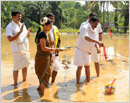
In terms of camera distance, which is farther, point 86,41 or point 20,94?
point 86,41

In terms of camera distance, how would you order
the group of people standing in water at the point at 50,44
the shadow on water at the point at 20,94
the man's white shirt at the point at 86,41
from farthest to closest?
1. the man's white shirt at the point at 86,41
2. the group of people standing in water at the point at 50,44
3. the shadow on water at the point at 20,94

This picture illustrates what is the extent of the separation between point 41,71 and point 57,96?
60 cm

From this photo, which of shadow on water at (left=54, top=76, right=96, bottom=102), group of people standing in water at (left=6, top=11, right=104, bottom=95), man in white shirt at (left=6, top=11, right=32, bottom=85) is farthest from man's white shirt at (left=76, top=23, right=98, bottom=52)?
man in white shirt at (left=6, top=11, right=32, bottom=85)

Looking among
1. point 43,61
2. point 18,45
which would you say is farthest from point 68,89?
point 18,45

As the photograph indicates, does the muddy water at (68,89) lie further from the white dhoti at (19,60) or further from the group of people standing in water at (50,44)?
the white dhoti at (19,60)

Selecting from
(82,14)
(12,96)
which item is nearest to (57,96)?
(12,96)

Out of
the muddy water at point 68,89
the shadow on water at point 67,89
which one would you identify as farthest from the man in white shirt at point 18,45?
the shadow on water at point 67,89

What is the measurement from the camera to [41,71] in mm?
3658

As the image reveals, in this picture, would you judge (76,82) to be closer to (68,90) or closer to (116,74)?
(68,90)

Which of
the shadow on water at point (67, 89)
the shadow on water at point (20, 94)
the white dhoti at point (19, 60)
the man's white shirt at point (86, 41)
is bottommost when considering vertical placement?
the shadow on water at point (67, 89)

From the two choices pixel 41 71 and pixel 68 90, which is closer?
pixel 41 71

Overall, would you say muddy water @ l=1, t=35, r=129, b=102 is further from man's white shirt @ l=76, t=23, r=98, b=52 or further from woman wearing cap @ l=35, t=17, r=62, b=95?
man's white shirt @ l=76, t=23, r=98, b=52

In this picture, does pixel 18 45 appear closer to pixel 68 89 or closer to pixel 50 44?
pixel 50 44

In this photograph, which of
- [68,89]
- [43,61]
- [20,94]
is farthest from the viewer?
[68,89]
